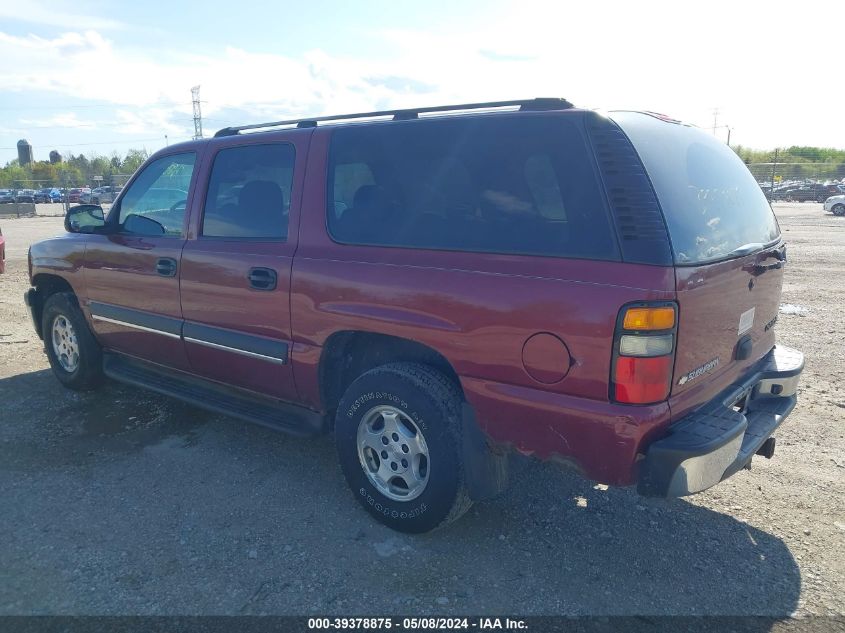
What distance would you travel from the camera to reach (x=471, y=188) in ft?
9.36

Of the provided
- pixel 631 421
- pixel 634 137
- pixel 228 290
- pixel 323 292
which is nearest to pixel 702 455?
pixel 631 421

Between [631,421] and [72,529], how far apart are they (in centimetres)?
280

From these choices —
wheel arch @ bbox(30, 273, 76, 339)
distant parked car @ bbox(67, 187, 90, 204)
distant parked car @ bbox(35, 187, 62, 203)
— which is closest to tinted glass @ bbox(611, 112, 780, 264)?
wheel arch @ bbox(30, 273, 76, 339)

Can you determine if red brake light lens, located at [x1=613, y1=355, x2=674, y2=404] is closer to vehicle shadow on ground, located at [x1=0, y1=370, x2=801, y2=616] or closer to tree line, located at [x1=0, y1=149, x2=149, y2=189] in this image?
vehicle shadow on ground, located at [x1=0, y1=370, x2=801, y2=616]

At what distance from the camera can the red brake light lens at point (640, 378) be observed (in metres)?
2.37

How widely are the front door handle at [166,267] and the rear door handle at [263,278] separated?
78cm

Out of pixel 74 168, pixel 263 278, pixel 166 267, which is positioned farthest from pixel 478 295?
pixel 74 168

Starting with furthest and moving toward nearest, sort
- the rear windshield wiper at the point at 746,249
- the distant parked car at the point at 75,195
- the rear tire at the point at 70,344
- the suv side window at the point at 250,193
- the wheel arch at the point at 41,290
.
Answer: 1. the distant parked car at the point at 75,195
2. the wheel arch at the point at 41,290
3. the rear tire at the point at 70,344
4. the suv side window at the point at 250,193
5. the rear windshield wiper at the point at 746,249

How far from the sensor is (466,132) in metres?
2.91

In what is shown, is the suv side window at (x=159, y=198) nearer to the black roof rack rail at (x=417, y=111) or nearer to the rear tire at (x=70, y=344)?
the black roof rack rail at (x=417, y=111)

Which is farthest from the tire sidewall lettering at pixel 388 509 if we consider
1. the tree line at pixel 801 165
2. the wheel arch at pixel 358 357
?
the tree line at pixel 801 165

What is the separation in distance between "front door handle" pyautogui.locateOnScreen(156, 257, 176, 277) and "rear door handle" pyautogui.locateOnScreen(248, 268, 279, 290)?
2.55ft

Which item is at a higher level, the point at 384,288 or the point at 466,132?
the point at 466,132

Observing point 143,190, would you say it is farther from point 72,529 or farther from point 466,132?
point 466,132
